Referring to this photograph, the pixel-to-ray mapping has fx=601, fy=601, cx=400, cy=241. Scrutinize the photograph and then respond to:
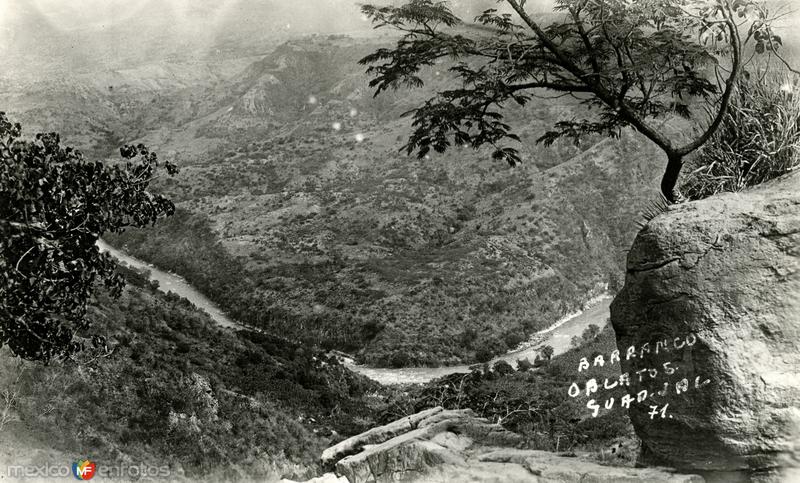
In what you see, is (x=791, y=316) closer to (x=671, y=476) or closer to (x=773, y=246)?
(x=773, y=246)

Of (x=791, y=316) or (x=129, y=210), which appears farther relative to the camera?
(x=129, y=210)

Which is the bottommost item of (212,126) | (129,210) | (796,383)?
(796,383)

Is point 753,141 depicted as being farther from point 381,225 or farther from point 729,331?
point 381,225

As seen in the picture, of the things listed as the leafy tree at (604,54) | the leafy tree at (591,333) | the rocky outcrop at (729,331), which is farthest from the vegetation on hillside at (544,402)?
the leafy tree at (604,54)

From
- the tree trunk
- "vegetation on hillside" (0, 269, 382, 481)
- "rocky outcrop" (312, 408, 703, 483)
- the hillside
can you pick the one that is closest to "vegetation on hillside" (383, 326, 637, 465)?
"rocky outcrop" (312, 408, 703, 483)

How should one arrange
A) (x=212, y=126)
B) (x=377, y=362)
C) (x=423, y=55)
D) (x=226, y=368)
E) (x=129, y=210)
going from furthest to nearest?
(x=212, y=126) < (x=377, y=362) < (x=226, y=368) < (x=423, y=55) < (x=129, y=210)

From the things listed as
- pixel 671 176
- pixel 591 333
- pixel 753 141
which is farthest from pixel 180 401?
pixel 591 333

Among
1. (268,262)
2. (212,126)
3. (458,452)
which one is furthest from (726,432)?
(212,126)
